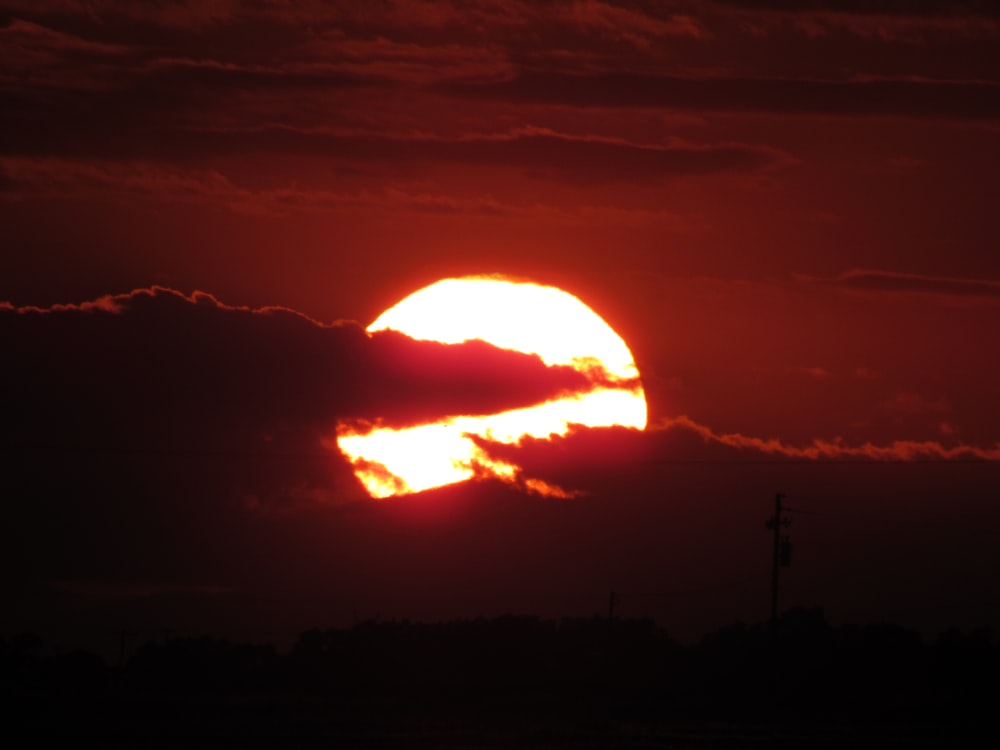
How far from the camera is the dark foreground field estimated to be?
70.1 meters

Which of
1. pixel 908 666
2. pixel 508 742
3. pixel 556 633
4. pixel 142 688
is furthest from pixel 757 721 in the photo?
pixel 556 633

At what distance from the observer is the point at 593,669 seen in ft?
414

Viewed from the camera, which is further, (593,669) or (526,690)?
(593,669)

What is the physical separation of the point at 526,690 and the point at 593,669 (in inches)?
601

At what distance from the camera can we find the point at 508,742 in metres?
66.9

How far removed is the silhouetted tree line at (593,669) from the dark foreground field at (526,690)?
0.26 m

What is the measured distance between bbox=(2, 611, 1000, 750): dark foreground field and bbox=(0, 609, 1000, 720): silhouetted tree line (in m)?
0.26

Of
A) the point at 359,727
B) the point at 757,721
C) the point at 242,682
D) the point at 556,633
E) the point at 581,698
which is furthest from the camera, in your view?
the point at 556,633

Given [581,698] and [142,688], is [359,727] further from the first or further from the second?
[142,688]

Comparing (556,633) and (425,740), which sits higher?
(556,633)

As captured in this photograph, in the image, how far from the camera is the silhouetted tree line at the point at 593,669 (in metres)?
99.7

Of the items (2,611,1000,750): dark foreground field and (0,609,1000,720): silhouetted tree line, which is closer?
(2,611,1000,750): dark foreground field

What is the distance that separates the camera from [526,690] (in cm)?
11194

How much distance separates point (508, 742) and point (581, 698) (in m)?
38.6
